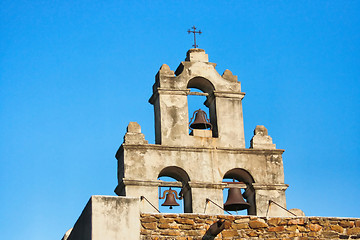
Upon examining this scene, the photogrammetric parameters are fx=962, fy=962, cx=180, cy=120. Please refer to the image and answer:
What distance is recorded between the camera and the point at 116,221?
16578 mm

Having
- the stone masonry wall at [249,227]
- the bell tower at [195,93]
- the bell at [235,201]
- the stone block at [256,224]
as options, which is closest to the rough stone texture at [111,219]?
the stone masonry wall at [249,227]

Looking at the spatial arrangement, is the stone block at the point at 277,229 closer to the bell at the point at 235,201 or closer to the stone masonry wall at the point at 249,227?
the stone masonry wall at the point at 249,227

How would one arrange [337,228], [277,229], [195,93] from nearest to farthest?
[277,229], [337,228], [195,93]

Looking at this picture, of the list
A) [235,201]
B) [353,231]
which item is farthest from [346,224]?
[235,201]

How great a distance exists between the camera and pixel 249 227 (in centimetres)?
1741

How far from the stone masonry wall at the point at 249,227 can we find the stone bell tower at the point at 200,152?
10.7 ft

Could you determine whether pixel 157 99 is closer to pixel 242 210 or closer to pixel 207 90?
pixel 207 90

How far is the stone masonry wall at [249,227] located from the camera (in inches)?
671

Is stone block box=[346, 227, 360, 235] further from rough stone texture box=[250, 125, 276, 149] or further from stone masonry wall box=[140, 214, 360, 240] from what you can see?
rough stone texture box=[250, 125, 276, 149]

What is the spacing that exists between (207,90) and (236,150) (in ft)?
6.20

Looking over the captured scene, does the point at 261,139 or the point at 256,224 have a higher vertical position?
the point at 261,139

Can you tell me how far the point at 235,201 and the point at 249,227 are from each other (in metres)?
3.13

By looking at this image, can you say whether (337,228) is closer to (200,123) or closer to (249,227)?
(249,227)

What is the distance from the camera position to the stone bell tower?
69.3 ft
